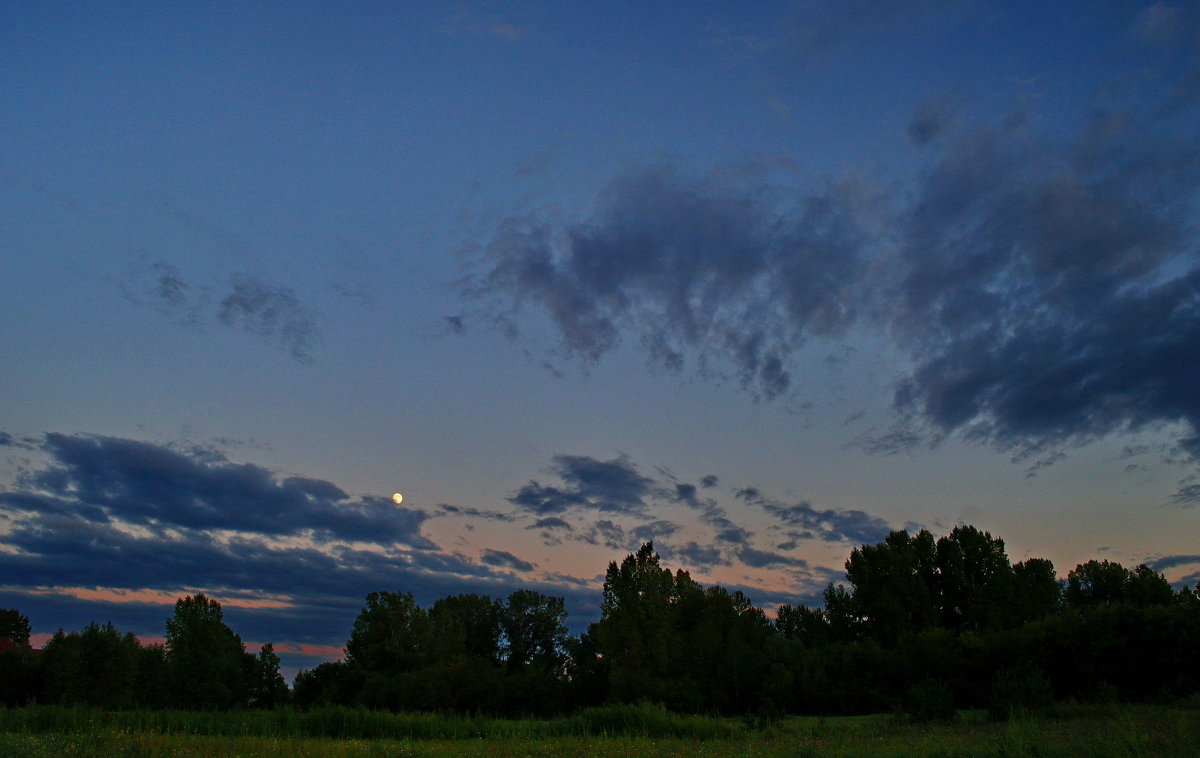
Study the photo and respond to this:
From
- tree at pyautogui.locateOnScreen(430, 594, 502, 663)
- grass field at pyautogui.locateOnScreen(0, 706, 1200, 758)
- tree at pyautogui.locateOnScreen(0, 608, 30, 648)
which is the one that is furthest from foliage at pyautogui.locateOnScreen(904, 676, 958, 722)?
tree at pyautogui.locateOnScreen(0, 608, 30, 648)

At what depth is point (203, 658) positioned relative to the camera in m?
85.0

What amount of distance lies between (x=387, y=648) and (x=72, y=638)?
30.4m

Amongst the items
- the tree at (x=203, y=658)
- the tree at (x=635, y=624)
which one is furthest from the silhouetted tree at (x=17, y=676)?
the tree at (x=635, y=624)

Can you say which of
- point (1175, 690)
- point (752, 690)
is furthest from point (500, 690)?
point (1175, 690)

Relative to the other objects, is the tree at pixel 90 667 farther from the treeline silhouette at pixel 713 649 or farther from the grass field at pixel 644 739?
the grass field at pixel 644 739

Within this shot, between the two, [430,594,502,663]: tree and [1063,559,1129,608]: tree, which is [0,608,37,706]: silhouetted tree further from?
[1063,559,1129,608]: tree

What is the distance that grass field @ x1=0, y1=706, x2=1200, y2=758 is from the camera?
51.0ft

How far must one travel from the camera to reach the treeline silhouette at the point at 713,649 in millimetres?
41281

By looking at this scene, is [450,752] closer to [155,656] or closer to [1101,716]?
[1101,716]

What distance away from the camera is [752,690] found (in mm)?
61094

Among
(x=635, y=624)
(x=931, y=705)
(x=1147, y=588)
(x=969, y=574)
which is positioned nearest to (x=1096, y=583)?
(x=1147, y=588)

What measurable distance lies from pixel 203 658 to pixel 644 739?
8174 centimetres

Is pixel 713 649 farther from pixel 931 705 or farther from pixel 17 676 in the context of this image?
pixel 17 676

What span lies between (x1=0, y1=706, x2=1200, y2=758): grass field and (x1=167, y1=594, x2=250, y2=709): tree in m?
65.7
